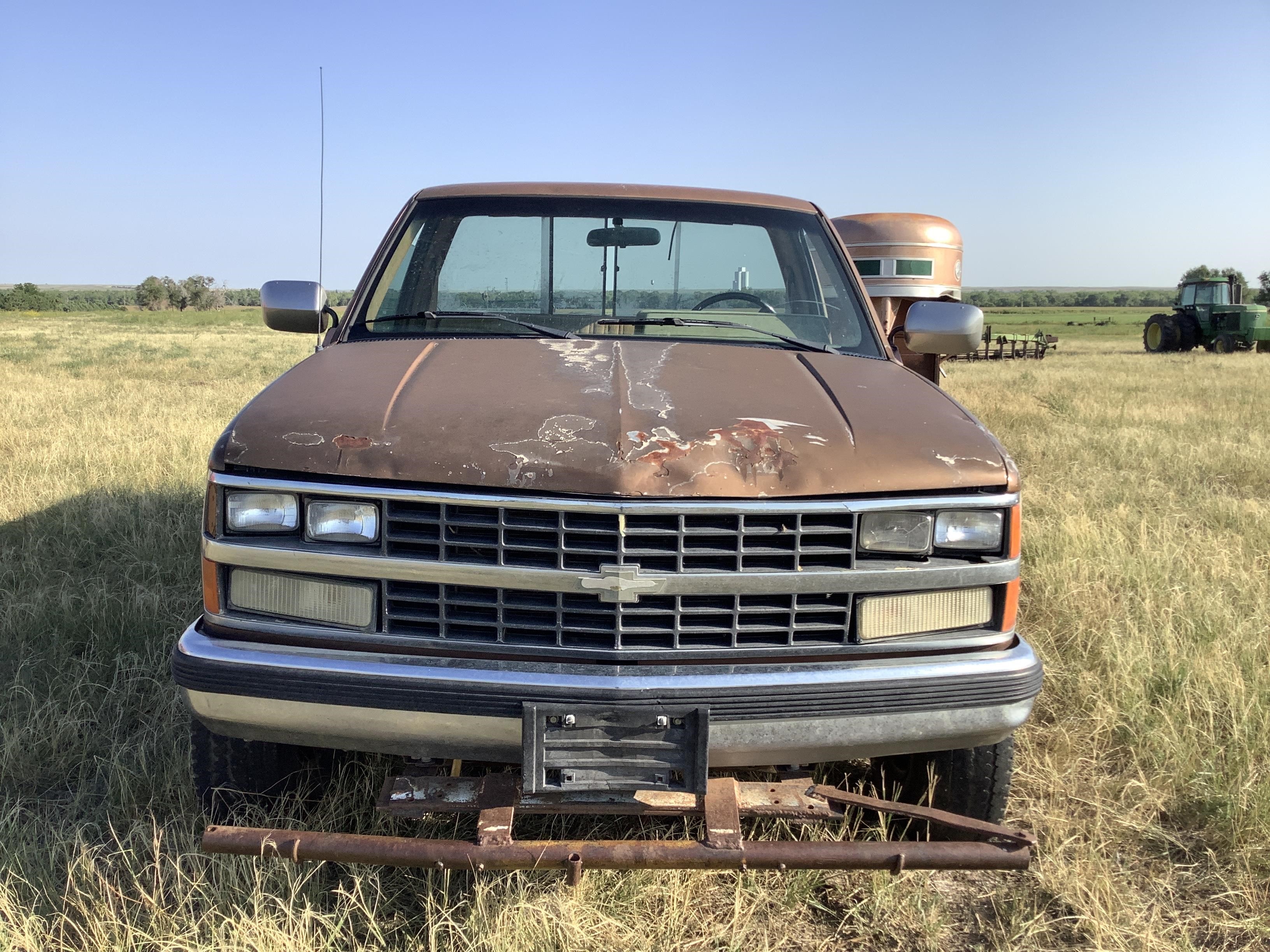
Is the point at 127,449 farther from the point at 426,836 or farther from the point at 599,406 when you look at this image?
the point at 599,406

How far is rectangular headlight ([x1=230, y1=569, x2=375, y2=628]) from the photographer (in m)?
2.07

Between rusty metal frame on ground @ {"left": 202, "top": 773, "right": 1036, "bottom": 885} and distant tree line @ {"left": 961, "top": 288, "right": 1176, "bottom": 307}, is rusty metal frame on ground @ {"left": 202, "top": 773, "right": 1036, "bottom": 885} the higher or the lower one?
the lower one

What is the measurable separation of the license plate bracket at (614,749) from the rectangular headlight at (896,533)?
54 cm

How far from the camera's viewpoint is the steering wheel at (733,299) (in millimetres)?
3408

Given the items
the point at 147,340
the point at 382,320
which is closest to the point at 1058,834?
the point at 382,320

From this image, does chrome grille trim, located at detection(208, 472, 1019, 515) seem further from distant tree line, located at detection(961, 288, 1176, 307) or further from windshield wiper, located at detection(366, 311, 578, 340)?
distant tree line, located at detection(961, 288, 1176, 307)

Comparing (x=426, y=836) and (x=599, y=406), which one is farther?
(x=426, y=836)

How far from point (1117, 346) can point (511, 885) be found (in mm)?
36203

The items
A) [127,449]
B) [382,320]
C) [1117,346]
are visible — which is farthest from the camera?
[1117,346]

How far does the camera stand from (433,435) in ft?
6.91

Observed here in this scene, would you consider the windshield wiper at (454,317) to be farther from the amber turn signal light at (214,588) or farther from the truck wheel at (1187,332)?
the truck wheel at (1187,332)

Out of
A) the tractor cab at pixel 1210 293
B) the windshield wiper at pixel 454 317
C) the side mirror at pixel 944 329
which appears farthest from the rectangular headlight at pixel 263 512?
the tractor cab at pixel 1210 293

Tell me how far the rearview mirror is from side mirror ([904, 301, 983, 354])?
3.24ft

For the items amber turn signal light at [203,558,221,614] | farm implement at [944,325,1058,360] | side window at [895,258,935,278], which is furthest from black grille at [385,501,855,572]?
farm implement at [944,325,1058,360]
